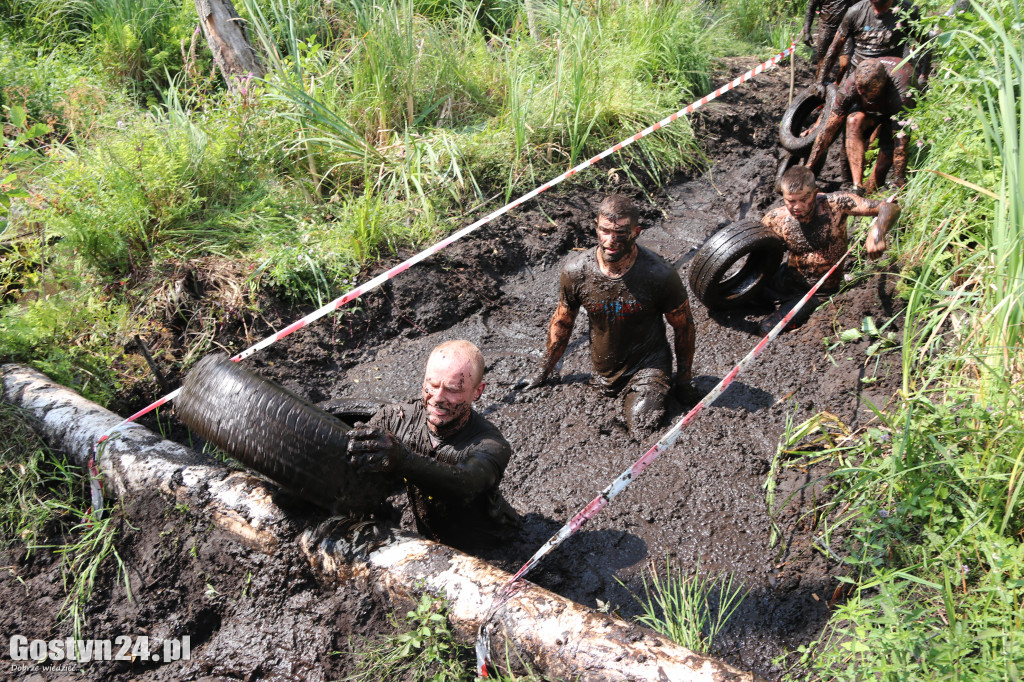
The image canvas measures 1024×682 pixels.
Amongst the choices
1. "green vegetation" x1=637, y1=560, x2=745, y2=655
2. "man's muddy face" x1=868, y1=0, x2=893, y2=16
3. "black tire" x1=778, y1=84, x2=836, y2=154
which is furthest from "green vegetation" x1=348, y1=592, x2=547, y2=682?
"man's muddy face" x1=868, y1=0, x2=893, y2=16

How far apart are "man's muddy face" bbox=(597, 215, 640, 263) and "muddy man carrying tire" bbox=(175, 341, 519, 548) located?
4.40 ft

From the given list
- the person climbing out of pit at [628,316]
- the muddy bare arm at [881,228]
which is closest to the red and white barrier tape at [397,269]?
the person climbing out of pit at [628,316]

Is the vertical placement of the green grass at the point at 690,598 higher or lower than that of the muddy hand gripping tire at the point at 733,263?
lower

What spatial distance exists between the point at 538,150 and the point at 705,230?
173 cm

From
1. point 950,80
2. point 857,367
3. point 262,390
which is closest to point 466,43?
point 950,80

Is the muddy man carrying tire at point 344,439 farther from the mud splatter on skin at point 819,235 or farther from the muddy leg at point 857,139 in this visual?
the muddy leg at point 857,139

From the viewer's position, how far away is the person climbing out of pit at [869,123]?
607cm

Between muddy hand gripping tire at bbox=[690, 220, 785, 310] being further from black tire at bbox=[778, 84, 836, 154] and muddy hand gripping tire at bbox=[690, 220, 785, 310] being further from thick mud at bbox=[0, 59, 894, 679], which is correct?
black tire at bbox=[778, 84, 836, 154]

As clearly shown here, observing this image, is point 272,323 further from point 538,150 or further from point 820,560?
point 820,560

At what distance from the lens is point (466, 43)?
24.9 feet

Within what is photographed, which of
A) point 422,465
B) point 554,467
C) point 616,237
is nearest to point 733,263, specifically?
point 616,237

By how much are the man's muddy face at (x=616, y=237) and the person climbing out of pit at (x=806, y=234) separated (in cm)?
164

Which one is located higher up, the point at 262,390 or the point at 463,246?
the point at 262,390

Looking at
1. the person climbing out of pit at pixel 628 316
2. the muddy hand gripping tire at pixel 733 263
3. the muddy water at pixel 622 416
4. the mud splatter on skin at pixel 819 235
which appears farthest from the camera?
the mud splatter on skin at pixel 819 235
